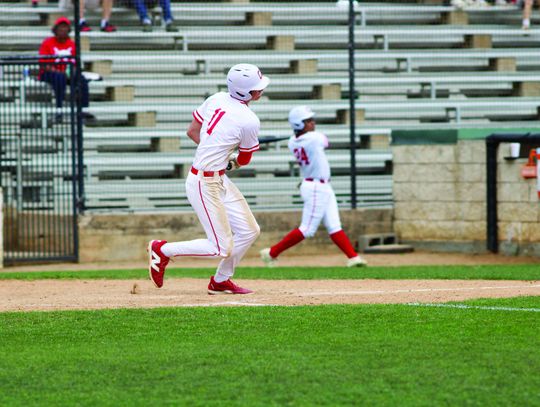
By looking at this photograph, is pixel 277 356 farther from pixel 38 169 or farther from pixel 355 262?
pixel 38 169

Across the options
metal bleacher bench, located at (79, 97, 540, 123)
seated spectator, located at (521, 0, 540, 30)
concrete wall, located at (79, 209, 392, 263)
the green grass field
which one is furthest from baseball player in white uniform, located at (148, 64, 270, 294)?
seated spectator, located at (521, 0, 540, 30)

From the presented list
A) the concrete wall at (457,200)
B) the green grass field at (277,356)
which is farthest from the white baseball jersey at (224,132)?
the concrete wall at (457,200)

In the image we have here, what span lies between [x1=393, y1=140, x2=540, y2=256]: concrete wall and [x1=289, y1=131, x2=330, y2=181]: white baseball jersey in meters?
3.21

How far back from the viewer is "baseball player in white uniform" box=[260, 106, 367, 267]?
14906mm

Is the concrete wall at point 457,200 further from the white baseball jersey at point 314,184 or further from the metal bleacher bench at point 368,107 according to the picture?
the white baseball jersey at point 314,184

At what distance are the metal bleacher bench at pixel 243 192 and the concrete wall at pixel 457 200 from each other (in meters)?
0.48

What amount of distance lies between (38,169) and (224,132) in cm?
790

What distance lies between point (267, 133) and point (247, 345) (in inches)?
475

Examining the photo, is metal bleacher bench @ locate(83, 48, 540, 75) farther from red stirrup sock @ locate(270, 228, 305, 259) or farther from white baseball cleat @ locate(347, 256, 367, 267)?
white baseball cleat @ locate(347, 256, 367, 267)

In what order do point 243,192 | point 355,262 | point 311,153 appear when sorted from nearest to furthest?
point 311,153, point 355,262, point 243,192

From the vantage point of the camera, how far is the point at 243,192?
18.0m

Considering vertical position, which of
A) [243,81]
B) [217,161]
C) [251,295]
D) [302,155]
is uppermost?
[243,81]

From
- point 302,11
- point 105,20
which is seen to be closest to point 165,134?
point 105,20

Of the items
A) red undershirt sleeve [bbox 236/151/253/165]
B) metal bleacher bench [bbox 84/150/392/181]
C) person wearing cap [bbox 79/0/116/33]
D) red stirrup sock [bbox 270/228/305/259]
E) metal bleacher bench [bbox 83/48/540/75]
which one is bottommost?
red stirrup sock [bbox 270/228/305/259]
